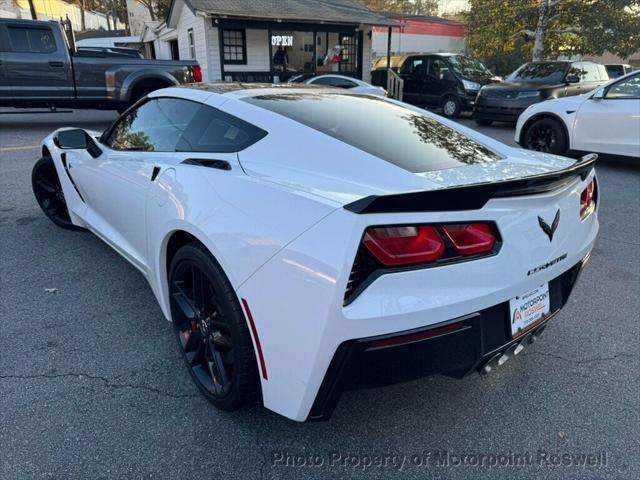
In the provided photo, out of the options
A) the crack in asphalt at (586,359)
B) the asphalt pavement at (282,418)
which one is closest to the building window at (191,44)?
the asphalt pavement at (282,418)

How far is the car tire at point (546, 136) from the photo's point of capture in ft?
24.9

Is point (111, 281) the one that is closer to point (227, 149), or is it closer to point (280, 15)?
point (227, 149)

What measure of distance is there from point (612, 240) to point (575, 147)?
342 cm

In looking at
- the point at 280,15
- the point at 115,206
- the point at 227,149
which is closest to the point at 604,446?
the point at 227,149

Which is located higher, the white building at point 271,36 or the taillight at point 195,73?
the white building at point 271,36

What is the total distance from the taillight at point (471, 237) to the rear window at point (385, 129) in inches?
17.2

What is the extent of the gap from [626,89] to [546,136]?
1272 millimetres

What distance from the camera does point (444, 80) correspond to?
14164 millimetres

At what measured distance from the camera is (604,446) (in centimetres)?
206

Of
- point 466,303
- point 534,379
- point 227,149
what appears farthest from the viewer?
point 534,379

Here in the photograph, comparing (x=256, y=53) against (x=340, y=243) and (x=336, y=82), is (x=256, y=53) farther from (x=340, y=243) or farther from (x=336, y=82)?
(x=340, y=243)

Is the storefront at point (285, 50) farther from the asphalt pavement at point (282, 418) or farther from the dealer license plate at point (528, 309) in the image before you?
the dealer license plate at point (528, 309)

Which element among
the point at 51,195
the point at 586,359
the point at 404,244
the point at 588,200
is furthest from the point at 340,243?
the point at 51,195

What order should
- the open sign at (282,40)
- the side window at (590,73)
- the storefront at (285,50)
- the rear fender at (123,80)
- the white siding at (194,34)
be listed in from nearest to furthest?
the rear fender at (123,80) → the side window at (590,73) → the white siding at (194,34) → the storefront at (285,50) → the open sign at (282,40)
